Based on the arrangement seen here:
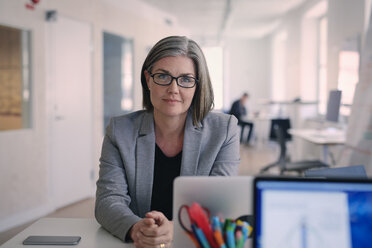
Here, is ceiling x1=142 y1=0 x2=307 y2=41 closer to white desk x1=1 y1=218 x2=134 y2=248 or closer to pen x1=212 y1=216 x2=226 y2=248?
white desk x1=1 y1=218 x2=134 y2=248

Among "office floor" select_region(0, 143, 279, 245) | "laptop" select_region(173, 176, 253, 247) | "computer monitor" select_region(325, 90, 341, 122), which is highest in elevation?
Answer: "computer monitor" select_region(325, 90, 341, 122)

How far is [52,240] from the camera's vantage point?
119 cm

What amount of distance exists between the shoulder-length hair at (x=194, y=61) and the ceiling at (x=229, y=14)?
20.3 feet

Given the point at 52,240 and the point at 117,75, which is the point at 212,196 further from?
the point at 117,75

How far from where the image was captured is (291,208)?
77cm

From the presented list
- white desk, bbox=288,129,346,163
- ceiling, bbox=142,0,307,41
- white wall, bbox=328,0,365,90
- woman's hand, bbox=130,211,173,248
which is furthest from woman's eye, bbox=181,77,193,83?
ceiling, bbox=142,0,307,41

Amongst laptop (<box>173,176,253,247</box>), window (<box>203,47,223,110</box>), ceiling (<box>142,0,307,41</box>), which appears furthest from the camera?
ceiling (<box>142,0,307,41</box>)

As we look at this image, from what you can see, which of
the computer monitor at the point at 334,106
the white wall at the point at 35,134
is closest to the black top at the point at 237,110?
the white wall at the point at 35,134

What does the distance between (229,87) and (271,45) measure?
2018 millimetres

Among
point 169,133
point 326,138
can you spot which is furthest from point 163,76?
point 326,138

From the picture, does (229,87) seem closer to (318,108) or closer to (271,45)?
(271,45)

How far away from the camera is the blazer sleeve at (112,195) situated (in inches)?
50.0

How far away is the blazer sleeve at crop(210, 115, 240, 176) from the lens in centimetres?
150

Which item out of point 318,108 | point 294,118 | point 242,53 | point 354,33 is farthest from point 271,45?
point 354,33
